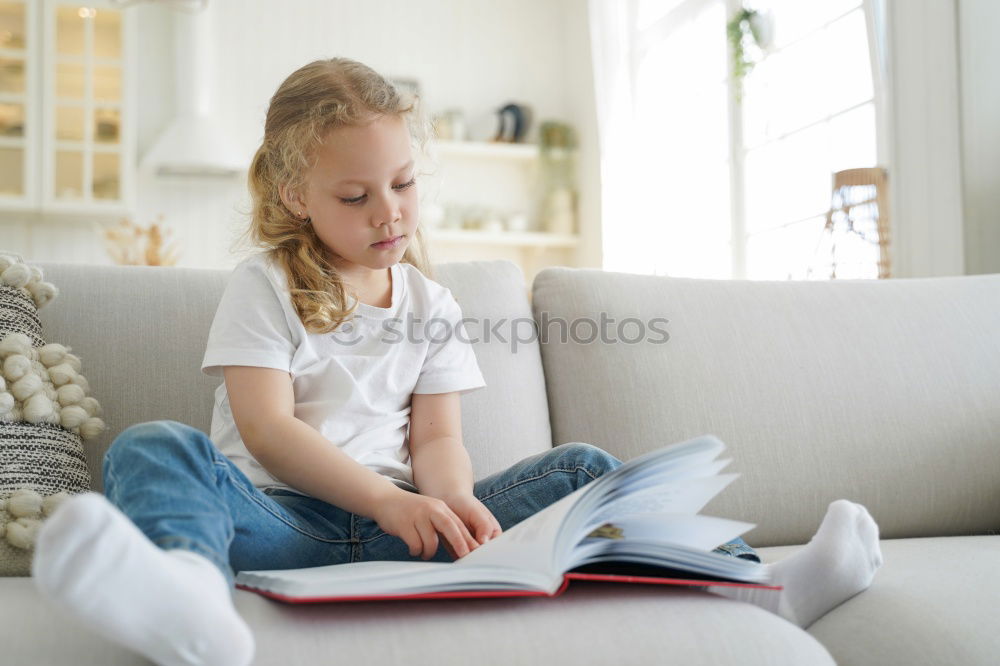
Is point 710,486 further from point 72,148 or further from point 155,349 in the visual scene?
point 72,148

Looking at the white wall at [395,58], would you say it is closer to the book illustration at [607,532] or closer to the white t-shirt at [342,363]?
the white t-shirt at [342,363]

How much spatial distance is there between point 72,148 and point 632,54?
8.72ft

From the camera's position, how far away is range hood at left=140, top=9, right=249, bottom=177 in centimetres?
441

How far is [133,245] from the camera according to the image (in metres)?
4.42

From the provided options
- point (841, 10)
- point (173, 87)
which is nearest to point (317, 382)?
point (841, 10)

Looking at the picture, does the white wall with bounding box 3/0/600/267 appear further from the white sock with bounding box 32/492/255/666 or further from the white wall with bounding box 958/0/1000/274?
the white sock with bounding box 32/492/255/666

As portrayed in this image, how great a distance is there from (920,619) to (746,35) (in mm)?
3155

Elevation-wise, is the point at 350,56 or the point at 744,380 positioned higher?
the point at 350,56

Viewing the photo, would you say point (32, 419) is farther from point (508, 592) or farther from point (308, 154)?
point (508, 592)

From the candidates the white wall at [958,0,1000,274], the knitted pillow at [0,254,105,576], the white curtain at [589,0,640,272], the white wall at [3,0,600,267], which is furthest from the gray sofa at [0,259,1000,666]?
the white wall at [3,0,600,267]

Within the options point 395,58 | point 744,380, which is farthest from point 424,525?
point 395,58

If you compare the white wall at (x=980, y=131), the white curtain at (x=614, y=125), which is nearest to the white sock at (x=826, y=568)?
the white wall at (x=980, y=131)

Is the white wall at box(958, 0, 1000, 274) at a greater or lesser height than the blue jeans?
greater

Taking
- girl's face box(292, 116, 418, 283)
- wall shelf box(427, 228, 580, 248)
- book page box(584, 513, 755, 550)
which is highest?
wall shelf box(427, 228, 580, 248)
